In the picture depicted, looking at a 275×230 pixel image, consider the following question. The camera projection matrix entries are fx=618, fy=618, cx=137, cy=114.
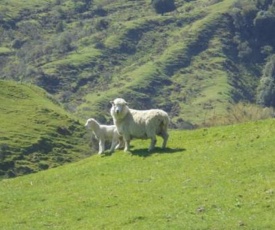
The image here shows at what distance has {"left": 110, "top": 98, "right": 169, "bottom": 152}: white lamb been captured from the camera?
3522cm

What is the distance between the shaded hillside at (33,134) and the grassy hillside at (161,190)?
348 ft

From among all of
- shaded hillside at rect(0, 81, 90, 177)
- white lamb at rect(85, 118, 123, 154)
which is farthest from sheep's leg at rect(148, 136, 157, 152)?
shaded hillside at rect(0, 81, 90, 177)

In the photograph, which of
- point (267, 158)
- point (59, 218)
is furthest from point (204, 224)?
point (267, 158)

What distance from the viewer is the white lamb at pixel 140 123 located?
3522 cm

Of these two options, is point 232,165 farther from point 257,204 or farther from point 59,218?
point 59,218

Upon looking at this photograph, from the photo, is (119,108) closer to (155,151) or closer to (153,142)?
(153,142)

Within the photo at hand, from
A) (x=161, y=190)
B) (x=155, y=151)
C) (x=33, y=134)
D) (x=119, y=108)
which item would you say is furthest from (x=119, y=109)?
(x=33, y=134)

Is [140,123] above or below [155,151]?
above

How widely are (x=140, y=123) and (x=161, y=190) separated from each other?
8661 millimetres

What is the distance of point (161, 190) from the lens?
27.8 meters

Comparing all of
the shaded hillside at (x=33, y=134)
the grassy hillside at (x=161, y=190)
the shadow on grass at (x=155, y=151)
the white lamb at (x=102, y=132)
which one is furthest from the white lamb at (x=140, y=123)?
the shaded hillside at (x=33, y=134)

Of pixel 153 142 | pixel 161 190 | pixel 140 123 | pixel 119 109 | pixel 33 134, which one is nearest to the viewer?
pixel 161 190

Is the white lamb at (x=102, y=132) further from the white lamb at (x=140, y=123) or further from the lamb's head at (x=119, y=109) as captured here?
the lamb's head at (x=119, y=109)

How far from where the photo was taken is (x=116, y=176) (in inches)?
1262
